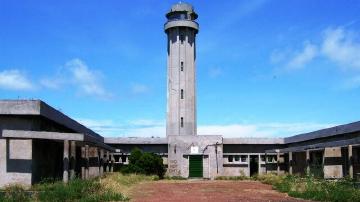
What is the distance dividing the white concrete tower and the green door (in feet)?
19.2

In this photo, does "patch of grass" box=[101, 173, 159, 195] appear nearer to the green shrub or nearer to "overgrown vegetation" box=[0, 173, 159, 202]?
"overgrown vegetation" box=[0, 173, 159, 202]

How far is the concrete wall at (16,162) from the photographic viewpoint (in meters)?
20.9

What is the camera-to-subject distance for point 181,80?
1850 inches

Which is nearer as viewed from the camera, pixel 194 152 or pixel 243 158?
pixel 194 152

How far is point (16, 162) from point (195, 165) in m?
21.4

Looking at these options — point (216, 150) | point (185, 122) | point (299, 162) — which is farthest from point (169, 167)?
point (299, 162)

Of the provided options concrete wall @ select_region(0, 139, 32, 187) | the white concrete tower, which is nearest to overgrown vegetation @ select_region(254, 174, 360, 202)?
concrete wall @ select_region(0, 139, 32, 187)

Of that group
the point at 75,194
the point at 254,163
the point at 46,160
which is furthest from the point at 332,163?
the point at 254,163

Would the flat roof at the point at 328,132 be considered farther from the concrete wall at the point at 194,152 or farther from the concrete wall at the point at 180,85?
the concrete wall at the point at 180,85

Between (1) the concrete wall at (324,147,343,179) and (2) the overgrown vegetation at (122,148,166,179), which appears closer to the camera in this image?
(1) the concrete wall at (324,147,343,179)

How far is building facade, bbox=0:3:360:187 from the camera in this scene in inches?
829

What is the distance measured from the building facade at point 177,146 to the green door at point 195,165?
8 centimetres

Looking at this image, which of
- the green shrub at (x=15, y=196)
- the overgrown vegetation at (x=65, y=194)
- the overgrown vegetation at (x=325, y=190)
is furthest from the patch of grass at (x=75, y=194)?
the overgrown vegetation at (x=325, y=190)

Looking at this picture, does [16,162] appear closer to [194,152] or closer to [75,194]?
[75,194]
